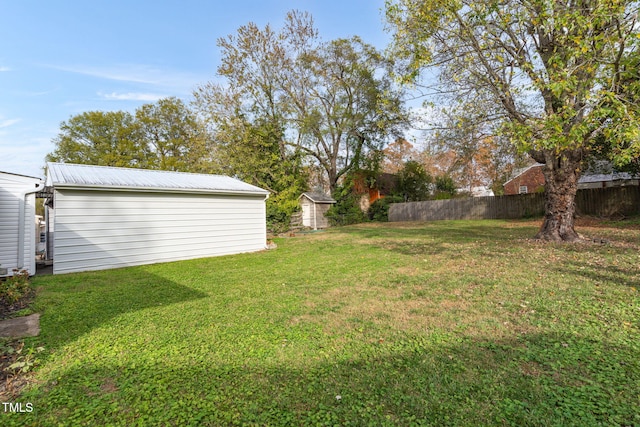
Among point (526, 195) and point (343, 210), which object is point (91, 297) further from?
point (526, 195)

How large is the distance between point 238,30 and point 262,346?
21531 mm

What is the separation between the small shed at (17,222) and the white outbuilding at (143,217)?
1.79 feet

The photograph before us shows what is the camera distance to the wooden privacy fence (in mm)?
14930

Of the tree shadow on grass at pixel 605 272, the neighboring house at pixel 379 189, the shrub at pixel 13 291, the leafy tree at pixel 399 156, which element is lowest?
the shrub at pixel 13 291

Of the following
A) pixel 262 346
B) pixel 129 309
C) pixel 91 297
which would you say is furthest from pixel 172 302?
pixel 262 346

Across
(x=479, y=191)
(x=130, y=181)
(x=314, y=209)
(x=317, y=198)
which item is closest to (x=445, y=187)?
(x=479, y=191)

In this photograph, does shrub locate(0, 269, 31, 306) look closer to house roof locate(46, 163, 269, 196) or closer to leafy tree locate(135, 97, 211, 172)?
house roof locate(46, 163, 269, 196)

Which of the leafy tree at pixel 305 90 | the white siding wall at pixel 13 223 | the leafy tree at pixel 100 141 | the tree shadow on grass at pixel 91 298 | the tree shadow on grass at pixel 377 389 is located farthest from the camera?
the leafy tree at pixel 100 141

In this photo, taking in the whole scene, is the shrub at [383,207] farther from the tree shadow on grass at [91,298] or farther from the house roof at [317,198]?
the tree shadow on grass at [91,298]

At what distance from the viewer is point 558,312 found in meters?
3.55

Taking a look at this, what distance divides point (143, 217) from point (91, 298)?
3.97m

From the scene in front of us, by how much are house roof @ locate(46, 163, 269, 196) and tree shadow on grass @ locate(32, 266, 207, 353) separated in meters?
2.29

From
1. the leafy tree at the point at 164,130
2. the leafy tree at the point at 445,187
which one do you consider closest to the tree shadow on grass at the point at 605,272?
the leafy tree at the point at 445,187

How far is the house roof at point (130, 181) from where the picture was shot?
7.62 metres
